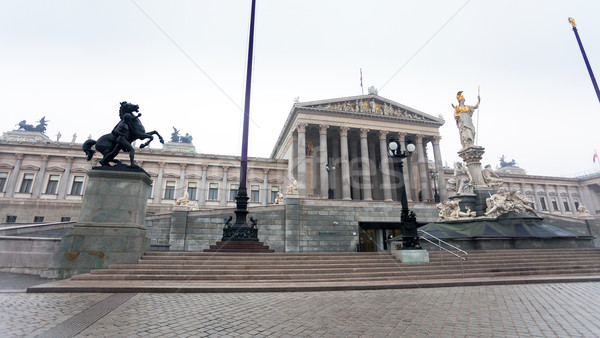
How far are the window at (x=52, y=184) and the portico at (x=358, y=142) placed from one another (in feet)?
111

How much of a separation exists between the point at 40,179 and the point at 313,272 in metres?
48.0

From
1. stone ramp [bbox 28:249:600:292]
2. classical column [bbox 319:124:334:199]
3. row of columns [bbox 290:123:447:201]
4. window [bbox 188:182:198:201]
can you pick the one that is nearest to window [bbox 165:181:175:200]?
window [bbox 188:182:198:201]

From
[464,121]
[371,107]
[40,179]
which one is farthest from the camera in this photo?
[371,107]

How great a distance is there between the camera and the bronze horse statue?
11250mm

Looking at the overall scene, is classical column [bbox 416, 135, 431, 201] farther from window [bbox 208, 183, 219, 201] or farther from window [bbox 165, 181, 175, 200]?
window [bbox 165, 181, 175, 200]

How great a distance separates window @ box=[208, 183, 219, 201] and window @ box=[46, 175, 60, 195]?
21.4m

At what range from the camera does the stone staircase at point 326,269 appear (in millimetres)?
9367

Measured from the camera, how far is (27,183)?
40312 mm

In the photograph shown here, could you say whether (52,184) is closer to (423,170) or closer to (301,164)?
(301,164)

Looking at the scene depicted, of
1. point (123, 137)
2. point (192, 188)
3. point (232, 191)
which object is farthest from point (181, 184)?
point (123, 137)

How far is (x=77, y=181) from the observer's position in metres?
41.5

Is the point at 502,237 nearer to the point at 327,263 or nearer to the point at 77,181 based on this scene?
the point at 327,263

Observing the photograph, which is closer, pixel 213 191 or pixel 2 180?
pixel 2 180

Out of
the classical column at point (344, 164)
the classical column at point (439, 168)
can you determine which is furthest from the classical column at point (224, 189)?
the classical column at point (439, 168)
